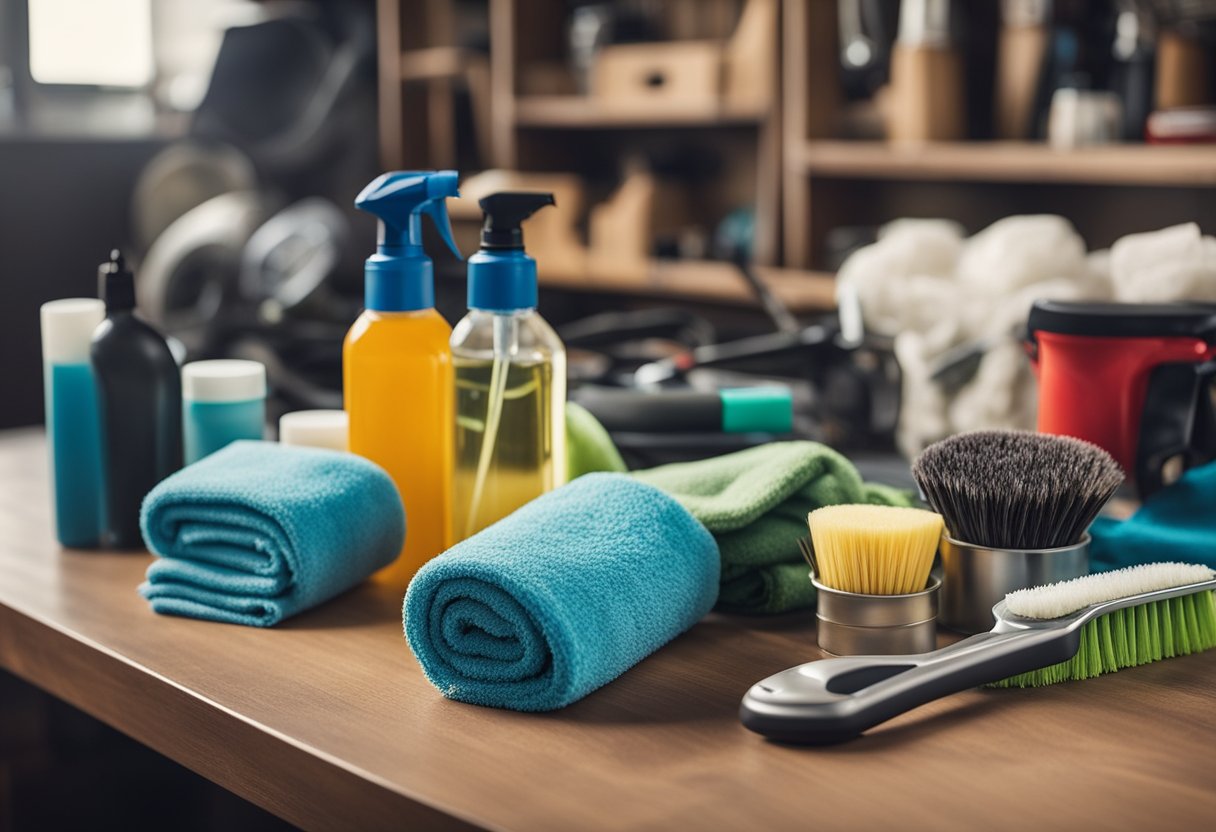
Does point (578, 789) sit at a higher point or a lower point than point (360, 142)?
lower

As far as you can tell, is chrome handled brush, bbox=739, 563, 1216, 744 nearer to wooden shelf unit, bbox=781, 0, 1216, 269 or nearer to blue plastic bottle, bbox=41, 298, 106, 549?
blue plastic bottle, bbox=41, 298, 106, 549

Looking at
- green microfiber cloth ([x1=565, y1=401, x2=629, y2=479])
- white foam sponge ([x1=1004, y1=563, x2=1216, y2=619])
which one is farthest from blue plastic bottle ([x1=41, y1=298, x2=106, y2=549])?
white foam sponge ([x1=1004, y1=563, x2=1216, y2=619])

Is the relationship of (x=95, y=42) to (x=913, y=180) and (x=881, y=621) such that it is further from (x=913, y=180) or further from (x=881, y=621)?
(x=881, y=621)

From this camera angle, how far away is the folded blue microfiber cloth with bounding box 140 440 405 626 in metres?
0.80

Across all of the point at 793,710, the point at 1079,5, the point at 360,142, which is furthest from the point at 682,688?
the point at 360,142

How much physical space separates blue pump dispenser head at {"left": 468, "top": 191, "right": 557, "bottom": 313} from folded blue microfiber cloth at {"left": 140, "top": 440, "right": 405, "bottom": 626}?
14 centimetres

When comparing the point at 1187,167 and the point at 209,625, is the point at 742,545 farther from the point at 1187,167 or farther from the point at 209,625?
the point at 1187,167

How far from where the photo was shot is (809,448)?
84 cm

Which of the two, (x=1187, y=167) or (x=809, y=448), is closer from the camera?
(x=809, y=448)

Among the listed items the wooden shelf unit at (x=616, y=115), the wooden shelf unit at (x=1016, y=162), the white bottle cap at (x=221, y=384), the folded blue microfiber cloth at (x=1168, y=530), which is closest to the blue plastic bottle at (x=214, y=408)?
the white bottle cap at (x=221, y=384)

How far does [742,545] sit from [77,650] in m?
0.41

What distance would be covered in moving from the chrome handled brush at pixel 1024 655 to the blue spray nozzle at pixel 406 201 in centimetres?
38

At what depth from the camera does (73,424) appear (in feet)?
3.21

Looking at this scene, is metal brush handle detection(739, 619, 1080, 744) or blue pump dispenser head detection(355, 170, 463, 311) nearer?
metal brush handle detection(739, 619, 1080, 744)
